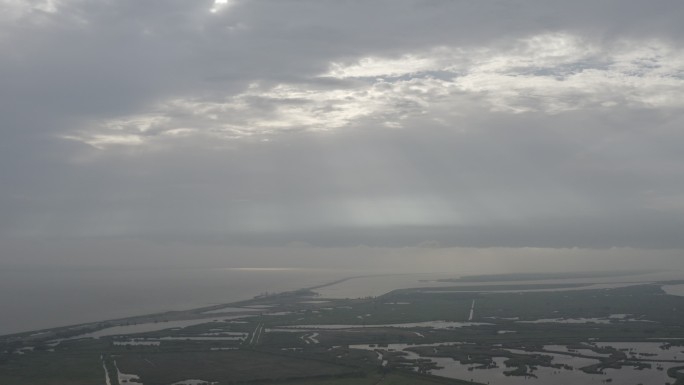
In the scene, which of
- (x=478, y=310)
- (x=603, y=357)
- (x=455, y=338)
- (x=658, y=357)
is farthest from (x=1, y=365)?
(x=478, y=310)

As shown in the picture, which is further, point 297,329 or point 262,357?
point 297,329

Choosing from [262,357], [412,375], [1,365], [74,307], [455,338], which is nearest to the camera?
[412,375]

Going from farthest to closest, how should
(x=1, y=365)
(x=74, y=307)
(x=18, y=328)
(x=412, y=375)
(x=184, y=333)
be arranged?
(x=74, y=307)
(x=18, y=328)
(x=184, y=333)
(x=1, y=365)
(x=412, y=375)

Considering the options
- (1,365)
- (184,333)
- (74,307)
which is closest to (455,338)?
(184,333)

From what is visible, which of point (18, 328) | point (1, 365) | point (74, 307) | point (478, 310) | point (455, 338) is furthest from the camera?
point (74, 307)

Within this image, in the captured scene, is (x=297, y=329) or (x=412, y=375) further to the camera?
(x=297, y=329)

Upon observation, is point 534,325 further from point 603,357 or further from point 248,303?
point 248,303

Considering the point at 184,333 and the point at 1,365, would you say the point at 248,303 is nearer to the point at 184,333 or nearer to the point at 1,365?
the point at 184,333

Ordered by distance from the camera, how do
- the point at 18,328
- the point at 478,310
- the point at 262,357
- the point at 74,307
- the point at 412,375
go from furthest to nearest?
the point at 74,307 < the point at 478,310 < the point at 18,328 < the point at 262,357 < the point at 412,375
